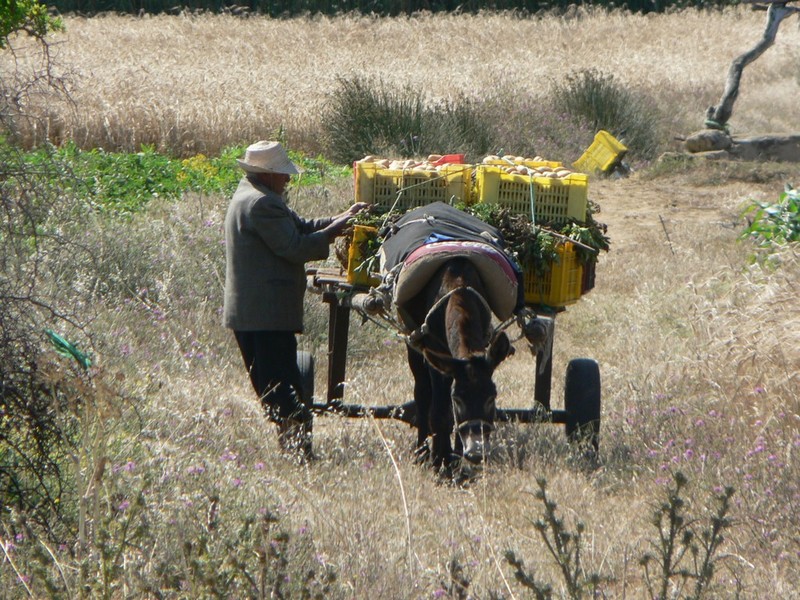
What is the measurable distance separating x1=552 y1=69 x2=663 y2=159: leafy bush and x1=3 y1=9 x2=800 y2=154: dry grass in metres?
1.11

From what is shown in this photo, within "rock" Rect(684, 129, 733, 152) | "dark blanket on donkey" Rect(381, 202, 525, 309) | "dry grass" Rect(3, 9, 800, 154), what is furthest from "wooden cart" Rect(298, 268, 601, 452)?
"rock" Rect(684, 129, 733, 152)

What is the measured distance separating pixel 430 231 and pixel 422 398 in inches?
42.5

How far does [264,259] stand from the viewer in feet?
22.3

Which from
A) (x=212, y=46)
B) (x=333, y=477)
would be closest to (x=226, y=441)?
(x=333, y=477)

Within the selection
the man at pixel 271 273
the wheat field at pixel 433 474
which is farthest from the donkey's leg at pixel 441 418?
the man at pixel 271 273

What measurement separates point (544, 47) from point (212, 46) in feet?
30.3

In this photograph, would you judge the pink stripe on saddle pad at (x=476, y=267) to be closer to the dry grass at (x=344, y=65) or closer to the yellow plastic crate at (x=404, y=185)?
the yellow plastic crate at (x=404, y=185)

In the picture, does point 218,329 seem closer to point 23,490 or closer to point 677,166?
point 23,490

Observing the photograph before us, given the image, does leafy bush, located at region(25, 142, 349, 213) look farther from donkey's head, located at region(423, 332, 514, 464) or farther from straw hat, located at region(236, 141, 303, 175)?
donkey's head, located at region(423, 332, 514, 464)

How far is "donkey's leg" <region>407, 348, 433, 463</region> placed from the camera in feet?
22.1

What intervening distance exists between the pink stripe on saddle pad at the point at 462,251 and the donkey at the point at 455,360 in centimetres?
7

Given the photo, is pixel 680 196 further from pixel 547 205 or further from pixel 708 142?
pixel 547 205

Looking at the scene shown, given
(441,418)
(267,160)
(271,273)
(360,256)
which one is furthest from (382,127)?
(441,418)

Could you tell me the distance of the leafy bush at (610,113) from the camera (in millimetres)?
21031
